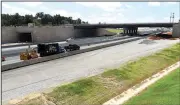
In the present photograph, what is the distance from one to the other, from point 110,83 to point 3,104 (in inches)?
675

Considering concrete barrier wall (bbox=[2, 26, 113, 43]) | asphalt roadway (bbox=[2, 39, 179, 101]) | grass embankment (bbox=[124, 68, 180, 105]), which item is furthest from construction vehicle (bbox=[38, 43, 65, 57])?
concrete barrier wall (bbox=[2, 26, 113, 43])

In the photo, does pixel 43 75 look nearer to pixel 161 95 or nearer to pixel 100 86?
pixel 100 86

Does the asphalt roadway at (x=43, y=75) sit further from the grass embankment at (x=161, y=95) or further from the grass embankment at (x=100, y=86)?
the grass embankment at (x=161, y=95)

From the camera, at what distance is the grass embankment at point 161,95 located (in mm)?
31966

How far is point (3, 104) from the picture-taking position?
2948 centimetres

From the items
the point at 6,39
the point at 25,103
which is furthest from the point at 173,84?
the point at 6,39

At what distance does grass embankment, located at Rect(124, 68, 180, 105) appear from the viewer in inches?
1258

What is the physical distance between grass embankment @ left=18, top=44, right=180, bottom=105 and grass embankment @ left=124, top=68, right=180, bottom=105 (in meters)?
3.62

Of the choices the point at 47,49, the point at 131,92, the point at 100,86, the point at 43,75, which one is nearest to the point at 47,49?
the point at 47,49

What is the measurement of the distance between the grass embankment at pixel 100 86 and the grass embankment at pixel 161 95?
362cm

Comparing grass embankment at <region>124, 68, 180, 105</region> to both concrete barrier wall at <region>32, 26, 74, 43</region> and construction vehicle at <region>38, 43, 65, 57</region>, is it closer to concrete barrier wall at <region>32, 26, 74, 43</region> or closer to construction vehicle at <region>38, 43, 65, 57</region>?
construction vehicle at <region>38, 43, 65, 57</region>

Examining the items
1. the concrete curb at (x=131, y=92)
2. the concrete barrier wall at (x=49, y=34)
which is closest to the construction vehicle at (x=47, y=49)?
the concrete curb at (x=131, y=92)

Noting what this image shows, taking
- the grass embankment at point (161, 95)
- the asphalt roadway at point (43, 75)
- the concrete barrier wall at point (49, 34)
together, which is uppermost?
the concrete barrier wall at point (49, 34)

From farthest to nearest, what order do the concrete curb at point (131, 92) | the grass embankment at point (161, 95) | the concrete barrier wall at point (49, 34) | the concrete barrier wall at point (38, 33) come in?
the concrete barrier wall at point (49, 34)
the concrete barrier wall at point (38, 33)
the concrete curb at point (131, 92)
the grass embankment at point (161, 95)
